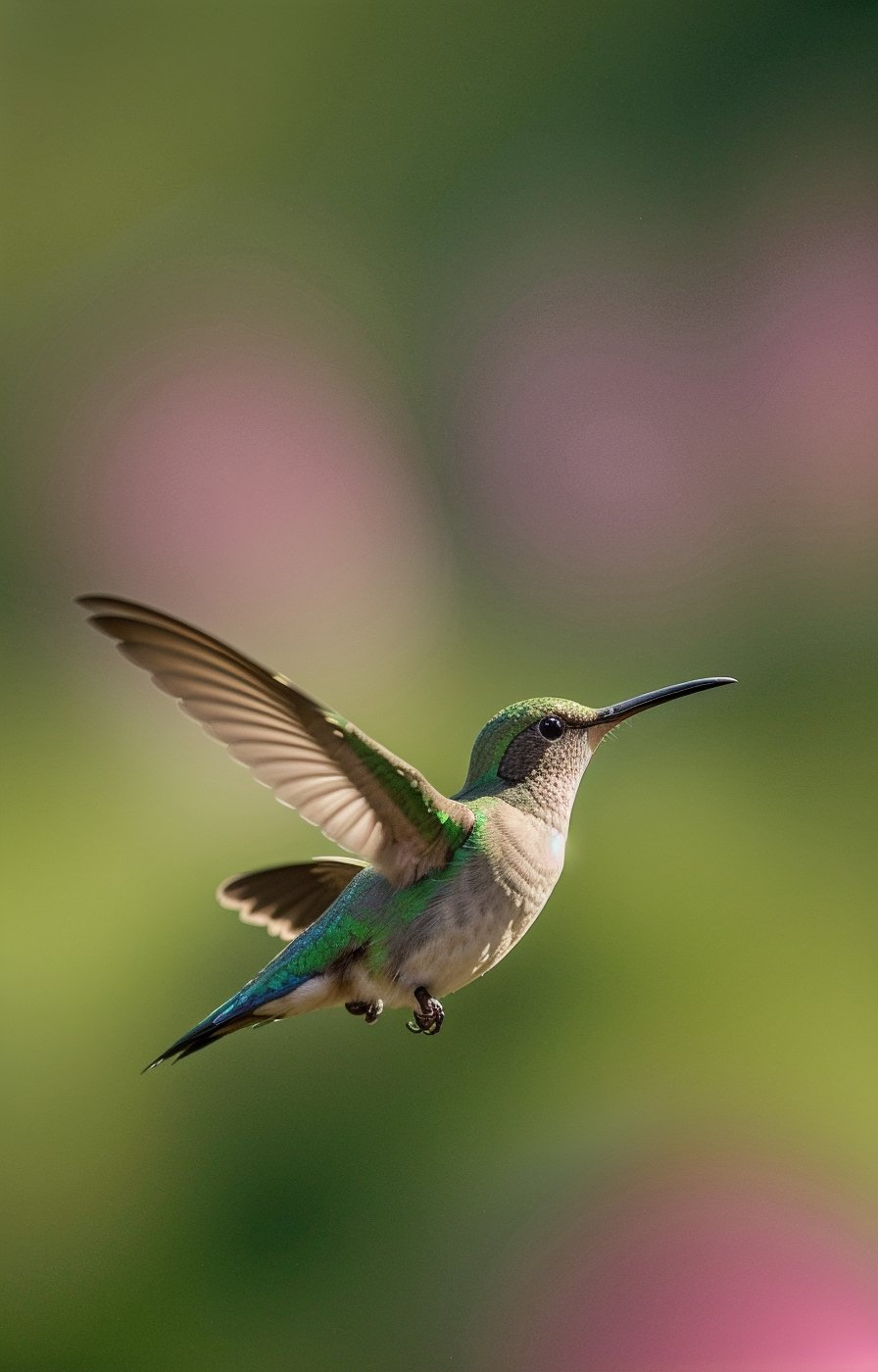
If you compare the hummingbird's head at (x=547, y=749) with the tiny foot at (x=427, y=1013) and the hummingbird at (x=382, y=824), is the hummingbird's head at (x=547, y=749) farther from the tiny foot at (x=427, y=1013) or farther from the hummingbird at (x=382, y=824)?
the tiny foot at (x=427, y=1013)

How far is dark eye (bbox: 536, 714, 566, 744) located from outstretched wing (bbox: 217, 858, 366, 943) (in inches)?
6.4

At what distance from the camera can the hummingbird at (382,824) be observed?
24.4 inches

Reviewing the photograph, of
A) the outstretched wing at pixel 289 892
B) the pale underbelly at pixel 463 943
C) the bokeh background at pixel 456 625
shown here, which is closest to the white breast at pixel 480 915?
the pale underbelly at pixel 463 943

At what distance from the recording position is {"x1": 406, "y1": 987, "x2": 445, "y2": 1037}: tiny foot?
2.31 ft

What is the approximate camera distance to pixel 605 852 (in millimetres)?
2291

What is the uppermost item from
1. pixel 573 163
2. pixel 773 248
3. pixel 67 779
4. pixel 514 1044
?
pixel 573 163

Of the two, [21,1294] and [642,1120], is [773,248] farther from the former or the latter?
[21,1294]

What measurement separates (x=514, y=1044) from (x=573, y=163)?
185cm

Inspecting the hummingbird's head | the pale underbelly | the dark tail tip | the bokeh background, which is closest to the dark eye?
the hummingbird's head

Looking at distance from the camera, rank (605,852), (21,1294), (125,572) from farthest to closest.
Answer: (125,572) < (605,852) < (21,1294)

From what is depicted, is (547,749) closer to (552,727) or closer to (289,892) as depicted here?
(552,727)

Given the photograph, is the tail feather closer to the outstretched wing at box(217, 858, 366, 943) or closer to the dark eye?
the outstretched wing at box(217, 858, 366, 943)

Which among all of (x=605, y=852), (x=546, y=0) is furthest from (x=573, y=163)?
(x=605, y=852)

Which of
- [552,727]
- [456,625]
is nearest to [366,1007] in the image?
[552,727]
